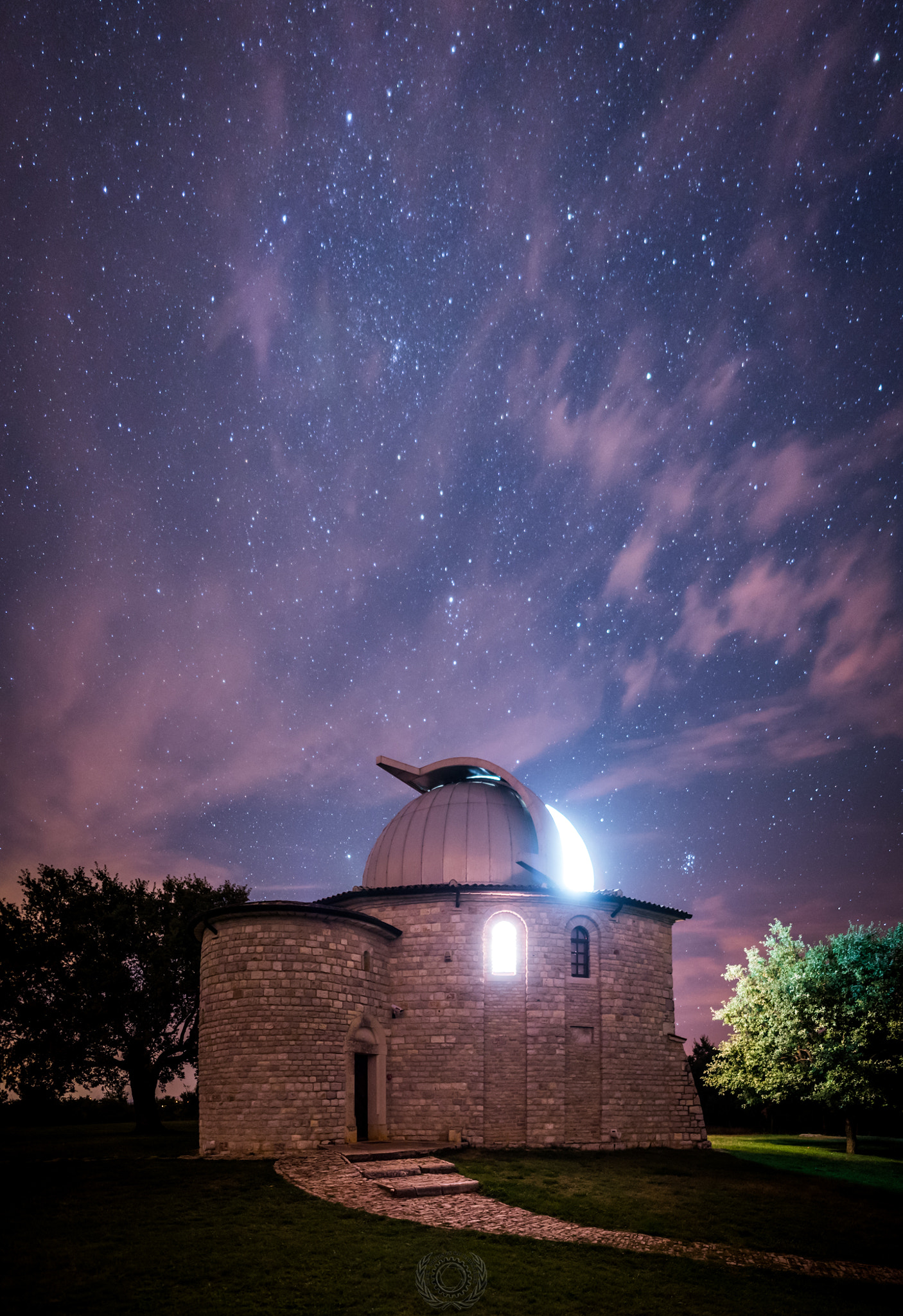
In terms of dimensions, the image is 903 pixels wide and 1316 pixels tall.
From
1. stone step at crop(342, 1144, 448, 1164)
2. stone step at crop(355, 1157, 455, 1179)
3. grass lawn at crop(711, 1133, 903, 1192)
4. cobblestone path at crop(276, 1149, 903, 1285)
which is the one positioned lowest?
grass lawn at crop(711, 1133, 903, 1192)

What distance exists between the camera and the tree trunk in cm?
3334

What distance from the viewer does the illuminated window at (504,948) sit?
23.9 meters

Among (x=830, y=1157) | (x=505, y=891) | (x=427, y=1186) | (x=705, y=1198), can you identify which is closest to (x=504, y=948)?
(x=505, y=891)

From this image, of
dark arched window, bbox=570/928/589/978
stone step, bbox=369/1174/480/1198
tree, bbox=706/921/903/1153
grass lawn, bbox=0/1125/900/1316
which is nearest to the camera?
grass lawn, bbox=0/1125/900/1316

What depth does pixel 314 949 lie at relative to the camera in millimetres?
21172

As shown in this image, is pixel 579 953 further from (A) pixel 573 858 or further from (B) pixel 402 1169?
(B) pixel 402 1169

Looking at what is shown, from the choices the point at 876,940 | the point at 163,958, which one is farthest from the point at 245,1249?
the point at 876,940

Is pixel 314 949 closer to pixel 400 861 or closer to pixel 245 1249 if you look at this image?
pixel 400 861

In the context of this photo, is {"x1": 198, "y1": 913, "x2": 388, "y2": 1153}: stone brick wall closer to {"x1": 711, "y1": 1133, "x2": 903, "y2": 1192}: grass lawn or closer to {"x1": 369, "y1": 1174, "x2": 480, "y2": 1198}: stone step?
{"x1": 369, "y1": 1174, "x2": 480, "y2": 1198}: stone step

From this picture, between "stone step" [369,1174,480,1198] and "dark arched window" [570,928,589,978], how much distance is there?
30.1ft

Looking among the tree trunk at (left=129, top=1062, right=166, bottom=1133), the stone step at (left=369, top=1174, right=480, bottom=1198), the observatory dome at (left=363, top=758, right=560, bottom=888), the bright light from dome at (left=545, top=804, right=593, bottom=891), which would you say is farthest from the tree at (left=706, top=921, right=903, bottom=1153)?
the tree trunk at (left=129, top=1062, right=166, bottom=1133)

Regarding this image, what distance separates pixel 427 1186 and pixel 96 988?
2192 cm

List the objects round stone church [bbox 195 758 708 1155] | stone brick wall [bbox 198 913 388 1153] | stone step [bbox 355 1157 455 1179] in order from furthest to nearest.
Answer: round stone church [bbox 195 758 708 1155] → stone brick wall [bbox 198 913 388 1153] → stone step [bbox 355 1157 455 1179]

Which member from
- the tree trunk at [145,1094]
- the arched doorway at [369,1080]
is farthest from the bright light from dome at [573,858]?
the tree trunk at [145,1094]
